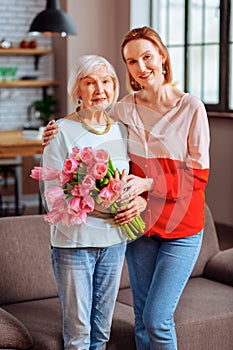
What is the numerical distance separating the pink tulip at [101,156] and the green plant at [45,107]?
6.26 meters

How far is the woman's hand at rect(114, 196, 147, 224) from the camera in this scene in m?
2.45

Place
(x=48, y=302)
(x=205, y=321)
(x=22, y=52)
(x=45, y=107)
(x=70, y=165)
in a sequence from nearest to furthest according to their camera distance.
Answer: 1. (x=70, y=165)
2. (x=205, y=321)
3. (x=48, y=302)
4. (x=22, y=52)
5. (x=45, y=107)

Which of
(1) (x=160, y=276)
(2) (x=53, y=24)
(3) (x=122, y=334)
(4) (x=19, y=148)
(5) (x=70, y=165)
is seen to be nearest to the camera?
(5) (x=70, y=165)

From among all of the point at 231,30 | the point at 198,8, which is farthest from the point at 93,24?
the point at 231,30

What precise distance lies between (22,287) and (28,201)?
16.8 feet

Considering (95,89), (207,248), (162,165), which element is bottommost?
(207,248)

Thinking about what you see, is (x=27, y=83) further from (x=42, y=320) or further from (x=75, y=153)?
(x=75, y=153)

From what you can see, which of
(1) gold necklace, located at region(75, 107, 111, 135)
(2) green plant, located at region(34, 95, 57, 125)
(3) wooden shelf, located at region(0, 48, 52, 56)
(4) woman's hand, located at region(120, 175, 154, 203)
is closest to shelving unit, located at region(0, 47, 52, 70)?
(3) wooden shelf, located at region(0, 48, 52, 56)

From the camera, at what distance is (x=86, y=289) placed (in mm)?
2525

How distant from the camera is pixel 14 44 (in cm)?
848

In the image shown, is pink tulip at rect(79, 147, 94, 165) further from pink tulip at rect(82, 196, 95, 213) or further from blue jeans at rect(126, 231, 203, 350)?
blue jeans at rect(126, 231, 203, 350)

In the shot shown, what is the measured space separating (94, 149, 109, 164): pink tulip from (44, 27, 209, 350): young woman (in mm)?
131

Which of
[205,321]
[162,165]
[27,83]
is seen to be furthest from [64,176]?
[27,83]

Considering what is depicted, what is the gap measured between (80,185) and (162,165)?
0.33m
